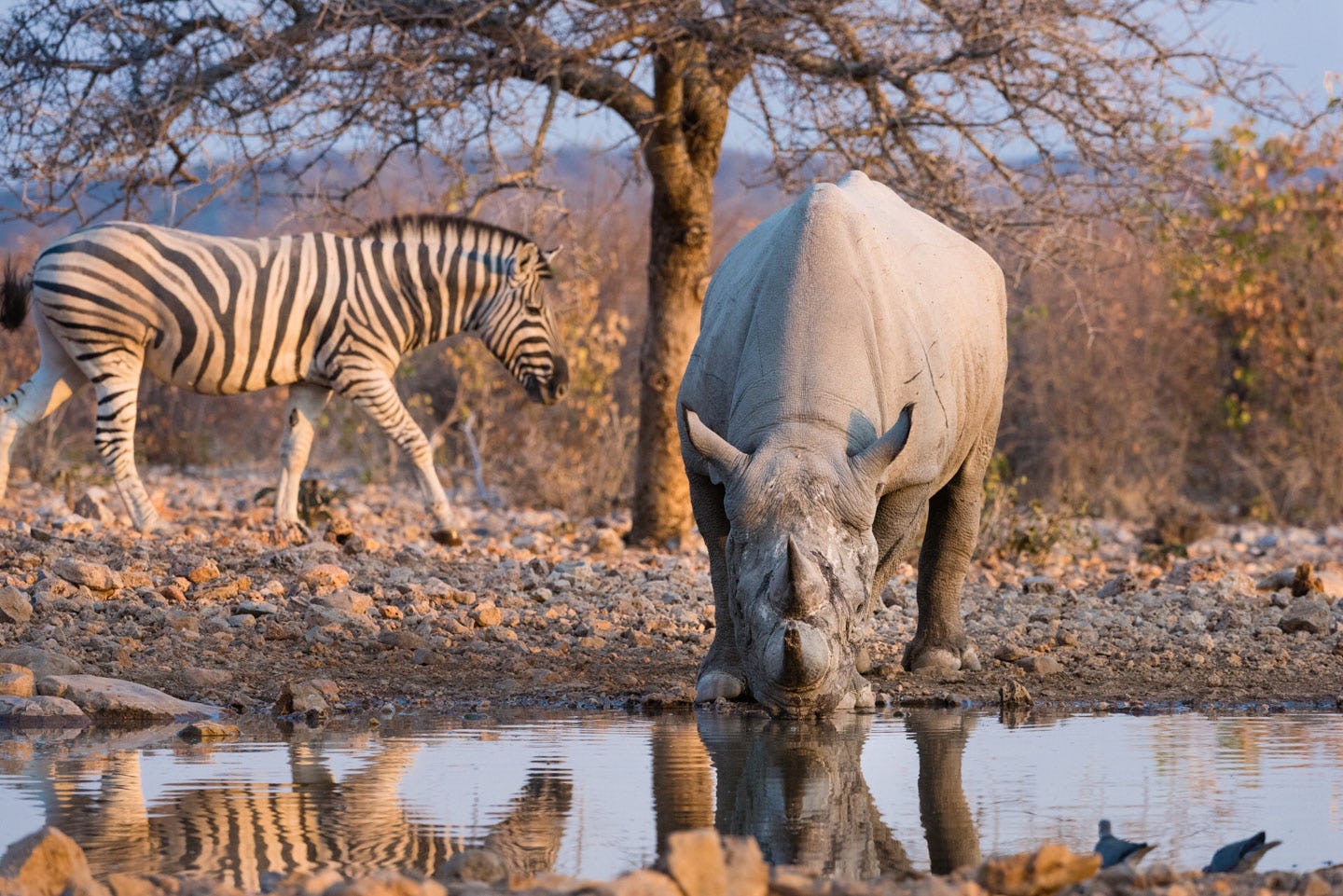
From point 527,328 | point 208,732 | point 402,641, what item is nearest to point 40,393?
point 527,328

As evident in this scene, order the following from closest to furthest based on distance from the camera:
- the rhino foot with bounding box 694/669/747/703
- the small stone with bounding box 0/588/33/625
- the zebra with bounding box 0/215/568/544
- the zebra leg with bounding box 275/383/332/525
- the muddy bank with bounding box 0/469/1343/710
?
1. the rhino foot with bounding box 694/669/747/703
2. the muddy bank with bounding box 0/469/1343/710
3. the small stone with bounding box 0/588/33/625
4. the zebra with bounding box 0/215/568/544
5. the zebra leg with bounding box 275/383/332/525

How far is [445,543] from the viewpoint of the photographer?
10984 millimetres

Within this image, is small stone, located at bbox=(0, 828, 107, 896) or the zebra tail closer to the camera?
small stone, located at bbox=(0, 828, 107, 896)

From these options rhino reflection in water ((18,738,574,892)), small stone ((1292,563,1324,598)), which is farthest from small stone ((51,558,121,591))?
small stone ((1292,563,1324,598))

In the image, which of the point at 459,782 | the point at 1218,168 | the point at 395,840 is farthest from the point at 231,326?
the point at 1218,168

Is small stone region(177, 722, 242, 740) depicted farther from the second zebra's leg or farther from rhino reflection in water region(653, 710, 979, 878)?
the second zebra's leg

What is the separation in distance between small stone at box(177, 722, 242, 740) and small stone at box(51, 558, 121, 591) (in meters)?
2.35

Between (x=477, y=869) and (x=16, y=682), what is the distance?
133 inches

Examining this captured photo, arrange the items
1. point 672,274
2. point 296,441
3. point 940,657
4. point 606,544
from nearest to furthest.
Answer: point 940,657 → point 606,544 → point 296,441 → point 672,274

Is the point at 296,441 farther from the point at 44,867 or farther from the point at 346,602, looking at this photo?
the point at 44,867

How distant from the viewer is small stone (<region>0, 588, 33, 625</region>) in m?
7.07

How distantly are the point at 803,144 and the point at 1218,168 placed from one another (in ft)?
27.8

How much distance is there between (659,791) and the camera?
4.40m

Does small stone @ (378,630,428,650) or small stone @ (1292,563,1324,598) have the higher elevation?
small stone @ (1292,563,1324,598)
